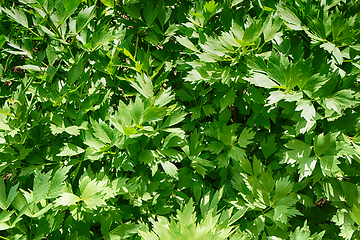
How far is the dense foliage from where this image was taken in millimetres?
834

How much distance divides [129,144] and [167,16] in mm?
559

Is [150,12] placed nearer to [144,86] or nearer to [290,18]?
[144,86]

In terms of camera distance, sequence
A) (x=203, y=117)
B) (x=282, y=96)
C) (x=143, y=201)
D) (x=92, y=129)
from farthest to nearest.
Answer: (x=203, y=117) → (x=143, y=201) → (x=92, y=129) → (x=282, y=96)

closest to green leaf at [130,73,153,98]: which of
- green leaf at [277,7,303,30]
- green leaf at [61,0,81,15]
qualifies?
green leaf at [61,0,81,15]

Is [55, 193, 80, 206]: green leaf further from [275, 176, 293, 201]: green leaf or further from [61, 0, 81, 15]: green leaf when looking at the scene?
[275, 176, 293, 201]: green leaf

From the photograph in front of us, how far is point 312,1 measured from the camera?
970mm

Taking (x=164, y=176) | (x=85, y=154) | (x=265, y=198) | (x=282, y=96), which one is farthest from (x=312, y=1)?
(x=85, y=154)

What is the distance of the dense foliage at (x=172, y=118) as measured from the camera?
32.8 inches

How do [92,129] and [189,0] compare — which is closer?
[92,129]

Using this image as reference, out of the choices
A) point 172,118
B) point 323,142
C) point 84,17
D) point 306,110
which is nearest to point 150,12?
point 84,17

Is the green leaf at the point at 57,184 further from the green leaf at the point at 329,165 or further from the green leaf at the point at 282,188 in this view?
the green leaf at the point at 329,165

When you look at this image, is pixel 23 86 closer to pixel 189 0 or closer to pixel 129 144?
pixel 129 144

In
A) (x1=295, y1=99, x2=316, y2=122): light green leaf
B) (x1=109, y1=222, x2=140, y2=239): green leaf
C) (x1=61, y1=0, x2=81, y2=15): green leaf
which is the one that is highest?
(x1=61, y1=0, x2=81, y2=15): green leaf

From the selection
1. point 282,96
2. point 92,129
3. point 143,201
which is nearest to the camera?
point 282,96
